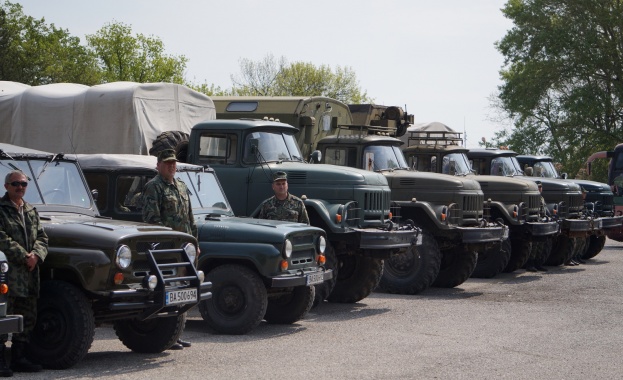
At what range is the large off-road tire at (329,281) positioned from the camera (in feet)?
46.1

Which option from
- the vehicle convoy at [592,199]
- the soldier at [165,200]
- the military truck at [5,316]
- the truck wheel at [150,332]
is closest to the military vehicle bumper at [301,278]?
the soldier at [165,200]

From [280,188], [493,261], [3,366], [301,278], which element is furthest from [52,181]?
[493,261]

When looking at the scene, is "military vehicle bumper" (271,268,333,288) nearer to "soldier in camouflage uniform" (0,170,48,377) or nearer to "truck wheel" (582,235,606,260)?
"soldier in camouflage uniform" (0,170,48,377)

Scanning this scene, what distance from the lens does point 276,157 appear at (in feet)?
48.9

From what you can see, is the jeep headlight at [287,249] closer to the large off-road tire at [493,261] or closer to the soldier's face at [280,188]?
the soldier's face at [280,188]

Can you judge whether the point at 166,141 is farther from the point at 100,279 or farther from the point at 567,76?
the point at 567,76

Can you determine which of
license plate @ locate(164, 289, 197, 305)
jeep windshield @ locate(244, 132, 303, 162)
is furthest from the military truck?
jeep windshield @ locate(244, 132, 303, 162)

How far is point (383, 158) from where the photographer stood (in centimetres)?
1747

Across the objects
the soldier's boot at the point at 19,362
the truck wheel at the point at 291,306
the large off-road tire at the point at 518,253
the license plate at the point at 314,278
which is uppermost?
the large off-road tire at the point at 518,253

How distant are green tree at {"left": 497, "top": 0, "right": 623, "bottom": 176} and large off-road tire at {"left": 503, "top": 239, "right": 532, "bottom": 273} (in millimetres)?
26835

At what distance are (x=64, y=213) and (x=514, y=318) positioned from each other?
6.03m

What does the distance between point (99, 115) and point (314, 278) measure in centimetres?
559

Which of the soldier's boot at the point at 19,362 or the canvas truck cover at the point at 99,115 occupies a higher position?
the canvas truck cover at the point at 99,115

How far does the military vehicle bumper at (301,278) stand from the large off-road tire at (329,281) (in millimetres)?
1306
